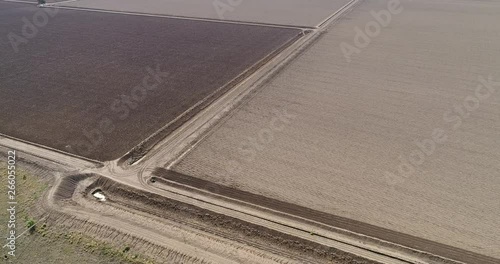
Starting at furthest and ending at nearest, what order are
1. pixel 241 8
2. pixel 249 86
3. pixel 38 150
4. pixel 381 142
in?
pixel 241 8 < pixel 249 86 < pixel 38 150 < pixel 381 142

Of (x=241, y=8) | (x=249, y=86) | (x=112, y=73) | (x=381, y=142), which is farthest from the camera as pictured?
(x=241, y=8)

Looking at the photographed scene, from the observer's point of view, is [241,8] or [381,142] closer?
[381,142]

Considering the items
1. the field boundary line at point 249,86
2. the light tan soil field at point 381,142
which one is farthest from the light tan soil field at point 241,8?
the light tan soil field at point 381,142

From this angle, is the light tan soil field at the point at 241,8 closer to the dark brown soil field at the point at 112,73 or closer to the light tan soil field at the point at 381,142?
the dark brown soil field at the point at 112,73

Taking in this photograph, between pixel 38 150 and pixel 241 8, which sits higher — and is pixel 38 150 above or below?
below

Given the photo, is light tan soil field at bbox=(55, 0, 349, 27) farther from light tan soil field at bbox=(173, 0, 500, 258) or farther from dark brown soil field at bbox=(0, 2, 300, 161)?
light tan soil field at bbox=(173, 0, 500, 258)

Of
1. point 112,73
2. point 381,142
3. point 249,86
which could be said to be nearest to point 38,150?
point 112,73

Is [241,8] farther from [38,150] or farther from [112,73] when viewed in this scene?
[38,150]

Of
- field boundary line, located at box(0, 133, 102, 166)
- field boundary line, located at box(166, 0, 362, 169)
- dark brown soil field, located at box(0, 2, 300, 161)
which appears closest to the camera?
field boundary line, located at box(0, 133, 102, 166)

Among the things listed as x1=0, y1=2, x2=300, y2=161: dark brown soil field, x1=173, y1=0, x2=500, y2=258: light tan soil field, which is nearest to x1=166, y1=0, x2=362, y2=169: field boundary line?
x1=173, y1=0, x2=500, y2=258: light tan soil field
